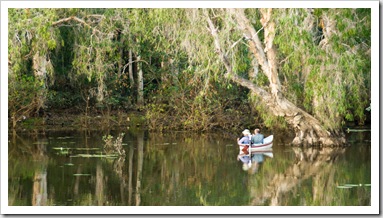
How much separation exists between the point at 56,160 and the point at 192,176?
2760 mm

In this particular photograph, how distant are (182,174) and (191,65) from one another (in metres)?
3.96

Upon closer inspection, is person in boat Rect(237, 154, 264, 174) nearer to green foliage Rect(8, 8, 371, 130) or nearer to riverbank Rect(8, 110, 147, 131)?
green foliage Rect(8, 8, 371, 130)

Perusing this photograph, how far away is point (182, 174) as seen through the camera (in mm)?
14562

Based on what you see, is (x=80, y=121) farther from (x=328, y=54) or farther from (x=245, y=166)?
(x=245, y=166)

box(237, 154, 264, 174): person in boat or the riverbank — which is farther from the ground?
the riverbank

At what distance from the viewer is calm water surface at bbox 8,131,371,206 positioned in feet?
39.9

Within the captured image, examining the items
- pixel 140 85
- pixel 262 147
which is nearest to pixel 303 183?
pixel 262 147

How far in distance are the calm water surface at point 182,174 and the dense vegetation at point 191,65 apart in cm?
126

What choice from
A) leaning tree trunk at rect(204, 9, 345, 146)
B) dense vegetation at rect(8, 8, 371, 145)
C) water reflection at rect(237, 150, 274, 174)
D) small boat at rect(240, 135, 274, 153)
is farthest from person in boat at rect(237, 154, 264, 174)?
dense vegetation at rect(8, 8, 371, 145)

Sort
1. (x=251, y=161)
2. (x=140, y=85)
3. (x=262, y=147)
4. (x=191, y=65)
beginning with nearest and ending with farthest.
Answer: (x=251, y=161)
(x=262, y=147)
(x=191, y=65)
(x=140, y=85)

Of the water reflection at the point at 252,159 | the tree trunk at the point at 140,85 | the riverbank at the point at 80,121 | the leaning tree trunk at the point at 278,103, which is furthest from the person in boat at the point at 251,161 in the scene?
the tree trunk at the point at 140,85

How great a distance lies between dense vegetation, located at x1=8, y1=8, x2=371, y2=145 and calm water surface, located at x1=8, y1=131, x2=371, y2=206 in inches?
49.7

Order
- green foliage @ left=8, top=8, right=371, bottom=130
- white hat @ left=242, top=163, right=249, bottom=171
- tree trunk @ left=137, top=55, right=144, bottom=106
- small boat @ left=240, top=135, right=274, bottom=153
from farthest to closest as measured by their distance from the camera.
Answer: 1. tree trunk @ left=137, top=55, right=144, bottom=106
2. small boat @ left=240, top=135, right=274, bottom=153
3. green foliage @ left=8, top=8, right=371, bottom=130
4. white hat @ left=242, top=163, right=249, bottom=171

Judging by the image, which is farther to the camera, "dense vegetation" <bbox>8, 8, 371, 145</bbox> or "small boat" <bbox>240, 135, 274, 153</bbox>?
"small boat" <bbox>240, 135, 274, 153</bbox>
